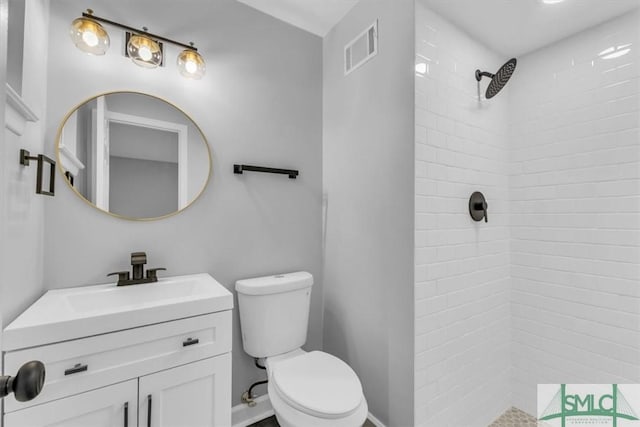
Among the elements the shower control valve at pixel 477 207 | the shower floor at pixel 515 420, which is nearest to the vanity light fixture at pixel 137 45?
the shower control valve at pixel 477 207

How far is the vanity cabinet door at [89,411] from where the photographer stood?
3.05 ft

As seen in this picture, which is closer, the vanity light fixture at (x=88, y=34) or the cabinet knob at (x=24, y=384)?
the cabinet knob at (x=24, y=384)

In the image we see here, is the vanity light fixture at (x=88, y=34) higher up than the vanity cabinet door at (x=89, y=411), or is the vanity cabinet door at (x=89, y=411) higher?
the vanity light fixture at (x=88, y=34)

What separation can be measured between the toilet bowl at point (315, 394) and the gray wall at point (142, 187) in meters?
1.04

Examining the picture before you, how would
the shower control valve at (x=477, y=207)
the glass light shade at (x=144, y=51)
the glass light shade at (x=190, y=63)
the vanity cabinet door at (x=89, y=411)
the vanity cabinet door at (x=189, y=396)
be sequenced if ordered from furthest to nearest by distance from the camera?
1. the shower control valve at (x=477, y=207)
2. the glass light shade at (x=190, y=63)
3. the glass light shade at (x=144, y=51)
4. the vanity cabinet door at (x=189, y=396)
5. the vanity cabinet door at (x=89, y=411)

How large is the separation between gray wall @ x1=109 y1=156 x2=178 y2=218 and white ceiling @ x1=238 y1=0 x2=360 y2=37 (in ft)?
3.81

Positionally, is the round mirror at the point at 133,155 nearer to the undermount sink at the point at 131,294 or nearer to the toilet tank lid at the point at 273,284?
the undermount sink at the point at 131,294

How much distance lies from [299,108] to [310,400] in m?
1.72

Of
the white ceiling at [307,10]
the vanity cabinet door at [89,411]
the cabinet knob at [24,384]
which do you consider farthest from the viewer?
the white ceiling at [307,10]

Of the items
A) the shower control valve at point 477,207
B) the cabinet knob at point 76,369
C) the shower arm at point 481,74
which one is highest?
the shower arm at point 481,74

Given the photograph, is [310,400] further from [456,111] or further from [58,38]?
[58,38]

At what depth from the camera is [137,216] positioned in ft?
4.95

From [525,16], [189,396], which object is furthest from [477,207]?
[189,396]

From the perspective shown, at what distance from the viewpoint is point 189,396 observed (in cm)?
119
